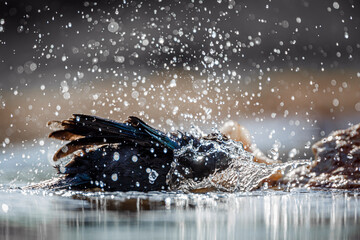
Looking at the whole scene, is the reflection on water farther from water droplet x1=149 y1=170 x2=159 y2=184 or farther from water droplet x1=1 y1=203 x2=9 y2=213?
water droplet x1=149 y1=170 x2=159 y2=184

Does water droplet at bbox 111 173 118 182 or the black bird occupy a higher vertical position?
the black bird

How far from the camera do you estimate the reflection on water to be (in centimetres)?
242

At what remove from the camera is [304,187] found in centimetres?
467

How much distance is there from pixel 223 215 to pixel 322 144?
2339 millimetres

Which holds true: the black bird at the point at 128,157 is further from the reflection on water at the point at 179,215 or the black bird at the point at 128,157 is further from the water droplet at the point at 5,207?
the water droplet at the point at 5,207

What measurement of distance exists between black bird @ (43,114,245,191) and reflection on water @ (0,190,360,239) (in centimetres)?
23

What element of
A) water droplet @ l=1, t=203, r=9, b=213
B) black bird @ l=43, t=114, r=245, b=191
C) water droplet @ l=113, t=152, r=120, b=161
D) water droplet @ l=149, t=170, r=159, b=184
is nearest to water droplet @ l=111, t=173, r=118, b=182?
black bird @ l=43, t=114, r=245, b=191

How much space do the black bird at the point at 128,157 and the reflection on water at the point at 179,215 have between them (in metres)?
0.23

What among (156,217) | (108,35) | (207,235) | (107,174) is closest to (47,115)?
(108,35)

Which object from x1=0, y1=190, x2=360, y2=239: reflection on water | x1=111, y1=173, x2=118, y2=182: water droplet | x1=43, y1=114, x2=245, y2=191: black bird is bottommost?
x1=0, y1=190, x2=360, y2=239: reflection on water

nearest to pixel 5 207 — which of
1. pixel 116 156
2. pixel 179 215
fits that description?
pixel 179 215

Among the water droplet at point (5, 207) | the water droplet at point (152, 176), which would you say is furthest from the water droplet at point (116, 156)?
the water droplet at point (5, 207)

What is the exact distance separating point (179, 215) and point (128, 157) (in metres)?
1.40

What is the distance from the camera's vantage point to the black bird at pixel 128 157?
4.31 m
